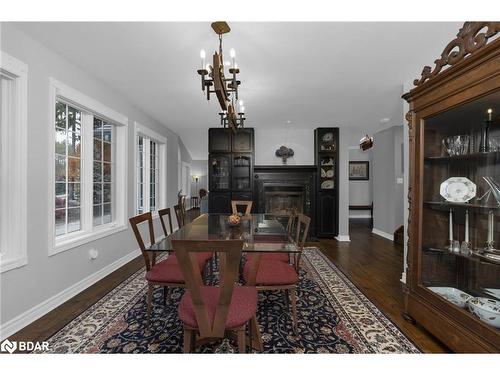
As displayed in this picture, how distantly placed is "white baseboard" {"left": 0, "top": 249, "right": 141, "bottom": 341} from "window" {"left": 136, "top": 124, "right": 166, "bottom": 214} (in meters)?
1.27

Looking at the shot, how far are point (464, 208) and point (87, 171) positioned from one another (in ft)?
12.3

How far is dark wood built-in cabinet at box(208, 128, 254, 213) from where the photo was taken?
5.30 m

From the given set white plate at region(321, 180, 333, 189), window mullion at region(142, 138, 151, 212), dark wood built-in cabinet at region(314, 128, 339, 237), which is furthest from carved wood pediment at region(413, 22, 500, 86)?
window mullion at region(142, 138, 151, 212)

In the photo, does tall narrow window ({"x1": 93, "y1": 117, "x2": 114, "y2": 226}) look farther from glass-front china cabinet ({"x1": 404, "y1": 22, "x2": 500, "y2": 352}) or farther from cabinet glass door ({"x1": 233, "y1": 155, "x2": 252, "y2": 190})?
glass-front china cabinet ({"x1": 404, "y1": 22, "x2": 500, "y2": 352})

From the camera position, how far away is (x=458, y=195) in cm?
174

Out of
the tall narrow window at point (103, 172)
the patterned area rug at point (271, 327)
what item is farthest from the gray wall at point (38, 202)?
the tall narrow window at point (103, 172)

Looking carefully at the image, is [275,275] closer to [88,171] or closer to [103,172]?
[88,171]

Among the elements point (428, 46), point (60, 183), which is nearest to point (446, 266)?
point (428, 46)

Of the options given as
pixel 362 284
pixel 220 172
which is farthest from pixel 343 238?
pixel 220 172

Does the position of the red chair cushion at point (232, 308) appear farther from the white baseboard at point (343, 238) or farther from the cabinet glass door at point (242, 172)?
the white baseboard at point (343, 238)

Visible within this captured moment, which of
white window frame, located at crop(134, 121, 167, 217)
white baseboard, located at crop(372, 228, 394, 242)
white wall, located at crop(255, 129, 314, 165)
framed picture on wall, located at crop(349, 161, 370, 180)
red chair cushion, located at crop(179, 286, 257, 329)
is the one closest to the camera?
red chair cushion, located at crop(179, 286, 257, 329)

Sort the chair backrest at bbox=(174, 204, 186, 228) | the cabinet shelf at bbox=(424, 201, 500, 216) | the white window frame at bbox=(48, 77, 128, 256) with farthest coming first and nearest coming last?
the chair backrest at bbox=(174, 204, 186, 228), the white window frame at bbox=(48, 77, 128, 256), the cabinet shelf at bbox=(424, 201, 500, 216)

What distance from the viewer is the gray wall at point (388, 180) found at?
4.82 m

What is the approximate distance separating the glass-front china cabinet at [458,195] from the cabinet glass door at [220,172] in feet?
12.7
